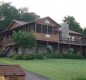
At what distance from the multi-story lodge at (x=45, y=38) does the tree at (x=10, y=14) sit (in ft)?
19.5

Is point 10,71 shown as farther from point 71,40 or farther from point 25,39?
point 71,40

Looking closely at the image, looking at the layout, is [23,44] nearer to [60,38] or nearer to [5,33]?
[60,38]

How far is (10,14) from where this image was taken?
64688mm

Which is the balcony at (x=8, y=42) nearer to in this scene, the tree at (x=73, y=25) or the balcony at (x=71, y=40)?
the balcony at (x=71, y=40)

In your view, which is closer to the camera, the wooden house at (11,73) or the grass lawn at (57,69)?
the wooden house at (11,73)

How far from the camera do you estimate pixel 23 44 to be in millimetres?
44188

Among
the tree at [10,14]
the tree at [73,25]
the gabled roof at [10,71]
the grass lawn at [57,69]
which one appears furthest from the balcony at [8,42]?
the gabled roof at [10,71]

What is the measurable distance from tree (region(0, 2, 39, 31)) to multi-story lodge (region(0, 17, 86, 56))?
5.96m

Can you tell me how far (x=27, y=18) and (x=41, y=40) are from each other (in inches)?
877

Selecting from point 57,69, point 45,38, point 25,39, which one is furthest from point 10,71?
point 45,38

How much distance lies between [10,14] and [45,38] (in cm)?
1819

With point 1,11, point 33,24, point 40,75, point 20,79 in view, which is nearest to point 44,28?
point 33,24

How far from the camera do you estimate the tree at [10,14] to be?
6307 centimetres

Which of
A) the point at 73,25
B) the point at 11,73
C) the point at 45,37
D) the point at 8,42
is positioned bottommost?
the point at 11,73
